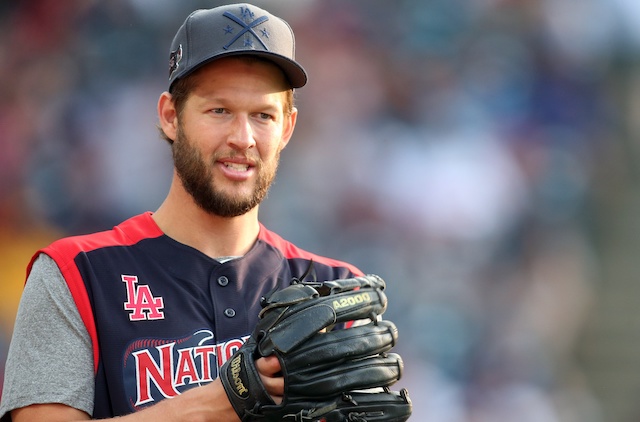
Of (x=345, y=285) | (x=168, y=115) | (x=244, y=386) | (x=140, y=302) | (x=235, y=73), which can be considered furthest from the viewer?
(x=168, y=115)

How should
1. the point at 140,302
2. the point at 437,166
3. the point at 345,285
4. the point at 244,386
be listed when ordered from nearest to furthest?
the point at 244,386 < the point at 345,285 < the point at 140,302 < the point at 437,166

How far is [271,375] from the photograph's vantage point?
5.92 ft

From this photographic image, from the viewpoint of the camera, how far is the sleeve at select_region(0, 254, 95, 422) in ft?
6.32

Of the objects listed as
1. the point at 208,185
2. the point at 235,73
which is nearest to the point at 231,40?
the point at 235,73

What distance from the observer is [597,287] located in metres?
5.33

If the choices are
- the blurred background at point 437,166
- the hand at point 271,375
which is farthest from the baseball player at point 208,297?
the blurred background at point 437,166

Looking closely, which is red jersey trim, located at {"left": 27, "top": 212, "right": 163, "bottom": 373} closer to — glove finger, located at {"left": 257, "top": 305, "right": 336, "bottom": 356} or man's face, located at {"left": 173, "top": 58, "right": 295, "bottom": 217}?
man's face, located at {"left": 173, "top": 58, "right": 295, "bottom": 217}

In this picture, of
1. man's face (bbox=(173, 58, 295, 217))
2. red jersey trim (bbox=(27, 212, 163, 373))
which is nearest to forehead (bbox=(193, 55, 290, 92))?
man's face (bbox=(173, 58, 295, 217))

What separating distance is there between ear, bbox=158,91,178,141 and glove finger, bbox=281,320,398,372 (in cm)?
78

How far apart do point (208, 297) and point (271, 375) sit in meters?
0.43

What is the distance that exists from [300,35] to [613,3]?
202 centimetres

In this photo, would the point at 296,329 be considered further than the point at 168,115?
No

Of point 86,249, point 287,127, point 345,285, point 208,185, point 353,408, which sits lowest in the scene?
point 353,408

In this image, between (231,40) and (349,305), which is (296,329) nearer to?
(349,305)
